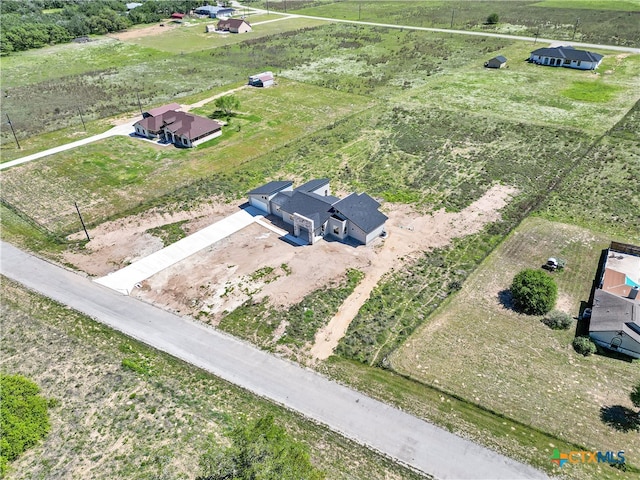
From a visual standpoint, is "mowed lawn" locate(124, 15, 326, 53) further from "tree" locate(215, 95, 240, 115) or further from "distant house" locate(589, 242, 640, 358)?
"distant house" locate(589, 242, 640, 358)

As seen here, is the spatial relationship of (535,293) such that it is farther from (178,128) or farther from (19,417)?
(178,128)

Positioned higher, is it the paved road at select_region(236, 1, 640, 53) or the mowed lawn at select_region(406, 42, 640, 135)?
the paved road at select_region(236, 1, 640, 53)

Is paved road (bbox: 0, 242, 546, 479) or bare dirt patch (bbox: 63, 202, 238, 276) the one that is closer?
paved road (bbox: 0, 242, 546, 479)

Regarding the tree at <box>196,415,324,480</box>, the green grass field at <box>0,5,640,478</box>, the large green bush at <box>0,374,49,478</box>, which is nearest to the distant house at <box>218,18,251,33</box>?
the green grass field at <box>0,5,640,478</box>

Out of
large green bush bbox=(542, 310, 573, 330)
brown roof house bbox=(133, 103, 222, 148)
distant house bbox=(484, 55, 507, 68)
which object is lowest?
large green bush bbox=(542, 310, 573, 330)

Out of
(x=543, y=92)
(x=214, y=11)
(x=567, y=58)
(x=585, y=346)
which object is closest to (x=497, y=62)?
(x=567, y=58)

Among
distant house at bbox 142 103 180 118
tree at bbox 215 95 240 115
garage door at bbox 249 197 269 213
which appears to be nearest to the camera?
garage door at bbox 249 197 269 213

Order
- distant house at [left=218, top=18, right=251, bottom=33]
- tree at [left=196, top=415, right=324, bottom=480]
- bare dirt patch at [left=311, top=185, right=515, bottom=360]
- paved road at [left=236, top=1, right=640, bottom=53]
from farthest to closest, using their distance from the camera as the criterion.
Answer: distant house at [left=218, top=18, right=251, bottom=33]
paved road at [left=236, top=1, right=640, bottom=53]
bare dirt patch at [left=311, top=185, right=515, bottom=360]
tree at [left=196, top=415, right=324, bottom=480]
